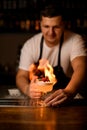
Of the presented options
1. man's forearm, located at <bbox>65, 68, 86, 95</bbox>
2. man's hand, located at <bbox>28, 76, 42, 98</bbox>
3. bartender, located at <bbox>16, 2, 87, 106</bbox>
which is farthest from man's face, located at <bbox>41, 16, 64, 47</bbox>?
man's hand, located at <bbox>28, 76, 42, 98</bbox>

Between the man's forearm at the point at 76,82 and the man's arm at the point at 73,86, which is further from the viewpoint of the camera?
the man's forearm at the point at 76,82

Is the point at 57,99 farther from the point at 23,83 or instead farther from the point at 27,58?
the point at 27,58

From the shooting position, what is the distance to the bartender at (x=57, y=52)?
8.62 ft

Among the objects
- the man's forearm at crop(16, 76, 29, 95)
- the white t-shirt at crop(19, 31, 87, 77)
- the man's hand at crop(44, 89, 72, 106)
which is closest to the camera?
the man's hand at crop(44, 89, 72, 106)

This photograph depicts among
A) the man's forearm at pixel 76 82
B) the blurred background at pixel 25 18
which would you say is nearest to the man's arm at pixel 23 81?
the man's forearm at pixel 76 82

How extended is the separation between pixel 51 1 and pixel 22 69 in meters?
1.76

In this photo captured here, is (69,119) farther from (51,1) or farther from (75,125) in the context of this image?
(51,1)

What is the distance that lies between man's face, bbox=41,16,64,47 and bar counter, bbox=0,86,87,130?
2.04 ft

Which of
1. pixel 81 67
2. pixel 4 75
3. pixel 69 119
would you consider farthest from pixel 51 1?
pixel 69 119

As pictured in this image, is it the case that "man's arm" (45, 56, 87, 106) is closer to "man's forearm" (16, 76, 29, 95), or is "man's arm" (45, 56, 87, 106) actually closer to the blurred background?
"man's forearm" (16, 76, 29, 95)

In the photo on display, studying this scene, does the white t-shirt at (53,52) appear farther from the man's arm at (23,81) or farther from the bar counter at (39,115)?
the bar counter at (39,115)

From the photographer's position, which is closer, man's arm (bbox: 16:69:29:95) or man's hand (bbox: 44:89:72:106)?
man's hand (bbox: 44:89:72:106)

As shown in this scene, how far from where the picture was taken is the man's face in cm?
267

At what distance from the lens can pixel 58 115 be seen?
1.87 m
